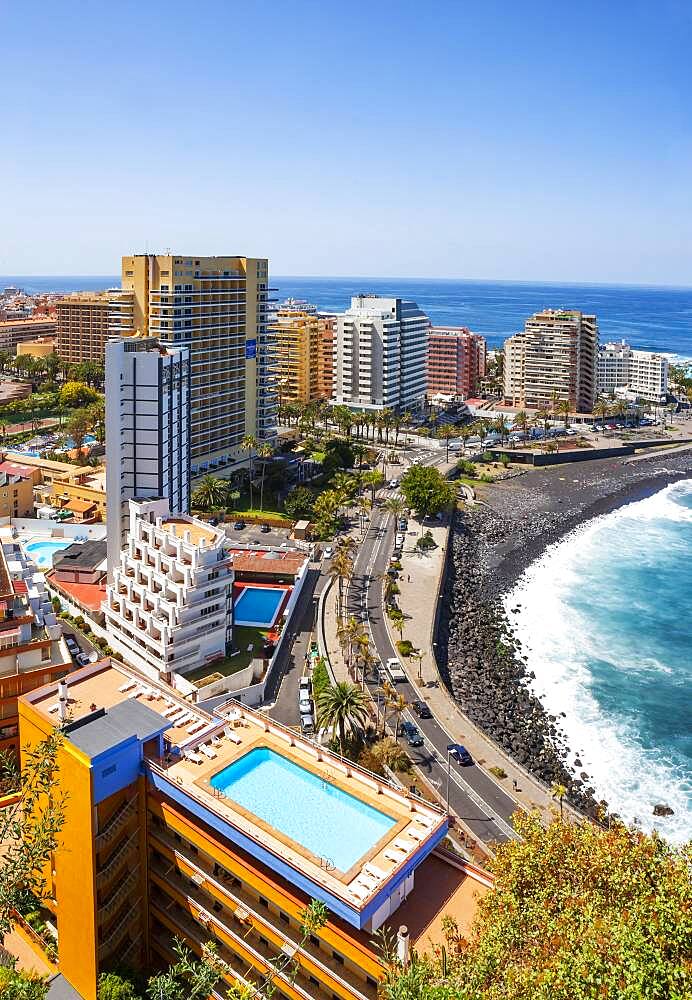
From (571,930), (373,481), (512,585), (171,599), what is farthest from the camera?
(373,481)

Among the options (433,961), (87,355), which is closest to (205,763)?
(433,961)

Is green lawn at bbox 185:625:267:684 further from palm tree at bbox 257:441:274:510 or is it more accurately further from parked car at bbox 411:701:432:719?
palm tree at bbox 257:441:274:510

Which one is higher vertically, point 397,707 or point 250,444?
point 250,444

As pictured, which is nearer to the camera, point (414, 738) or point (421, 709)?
point (414, 738)

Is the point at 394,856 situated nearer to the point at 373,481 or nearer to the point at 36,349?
the point at 373,481

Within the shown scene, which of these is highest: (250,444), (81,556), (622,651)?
(250,444)

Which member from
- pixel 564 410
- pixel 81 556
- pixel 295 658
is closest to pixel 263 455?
pixel 81 556

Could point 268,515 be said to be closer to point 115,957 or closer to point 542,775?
point 542,775
